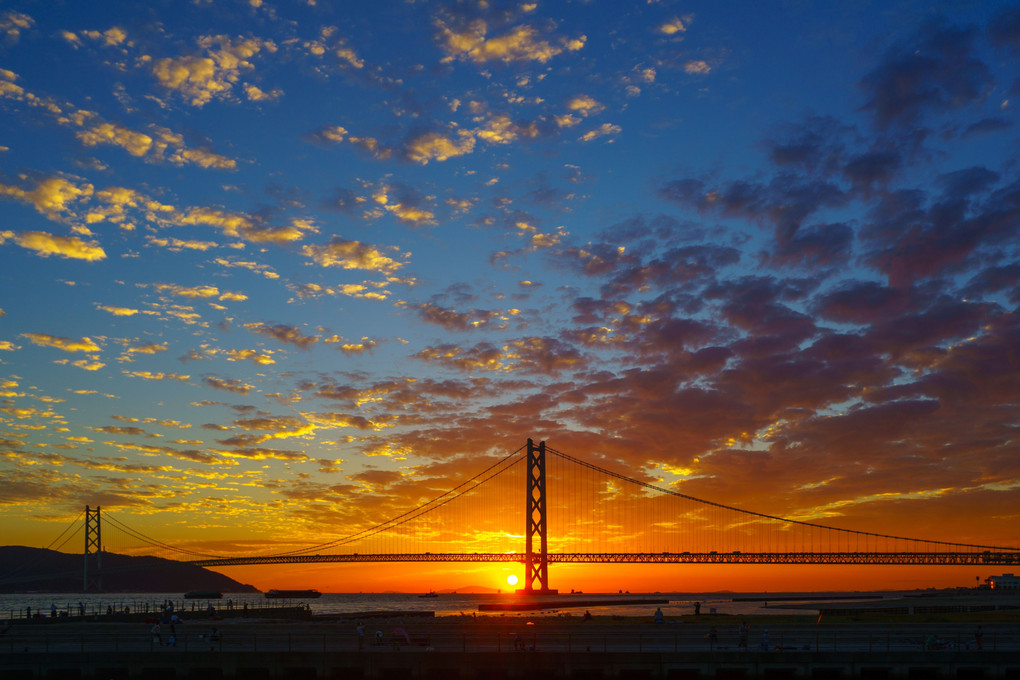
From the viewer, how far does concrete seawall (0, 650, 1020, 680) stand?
32.3 meters

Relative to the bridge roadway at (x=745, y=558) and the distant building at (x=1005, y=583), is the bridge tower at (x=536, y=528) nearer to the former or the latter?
the bridge roadway at (x=745, y=558)

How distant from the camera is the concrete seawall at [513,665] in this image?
32.3m

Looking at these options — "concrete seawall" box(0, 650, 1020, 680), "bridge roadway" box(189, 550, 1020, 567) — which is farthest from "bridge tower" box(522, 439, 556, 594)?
"concrete seawall" box(0, 650, 1020, 680)

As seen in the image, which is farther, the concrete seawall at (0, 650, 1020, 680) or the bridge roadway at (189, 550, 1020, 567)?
the bridge roadway at (189, 550, 1020, 567)

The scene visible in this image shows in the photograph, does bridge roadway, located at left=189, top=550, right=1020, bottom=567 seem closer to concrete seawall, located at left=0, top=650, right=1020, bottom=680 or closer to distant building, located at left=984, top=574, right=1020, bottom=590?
distant building, located at left=984, top=574, right=1020, bottom=590

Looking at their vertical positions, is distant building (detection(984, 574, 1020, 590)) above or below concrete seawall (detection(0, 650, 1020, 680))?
below

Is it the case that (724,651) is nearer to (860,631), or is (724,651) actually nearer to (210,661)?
(860,631)

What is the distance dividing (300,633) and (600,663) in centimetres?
1639

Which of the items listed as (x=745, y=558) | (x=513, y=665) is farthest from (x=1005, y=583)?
(x=513, y=665)

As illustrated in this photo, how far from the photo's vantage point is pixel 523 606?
92188 mm

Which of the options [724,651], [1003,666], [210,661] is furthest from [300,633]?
[1003,666]

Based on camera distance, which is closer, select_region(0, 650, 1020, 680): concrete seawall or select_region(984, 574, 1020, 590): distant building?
select_region(0, 650, 1020, 680): concrete seawall

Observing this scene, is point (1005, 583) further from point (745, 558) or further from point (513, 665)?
point (513, 665)

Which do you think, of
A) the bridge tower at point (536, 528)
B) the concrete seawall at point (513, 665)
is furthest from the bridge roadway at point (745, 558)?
the concrete seawall at point (513, 665)
